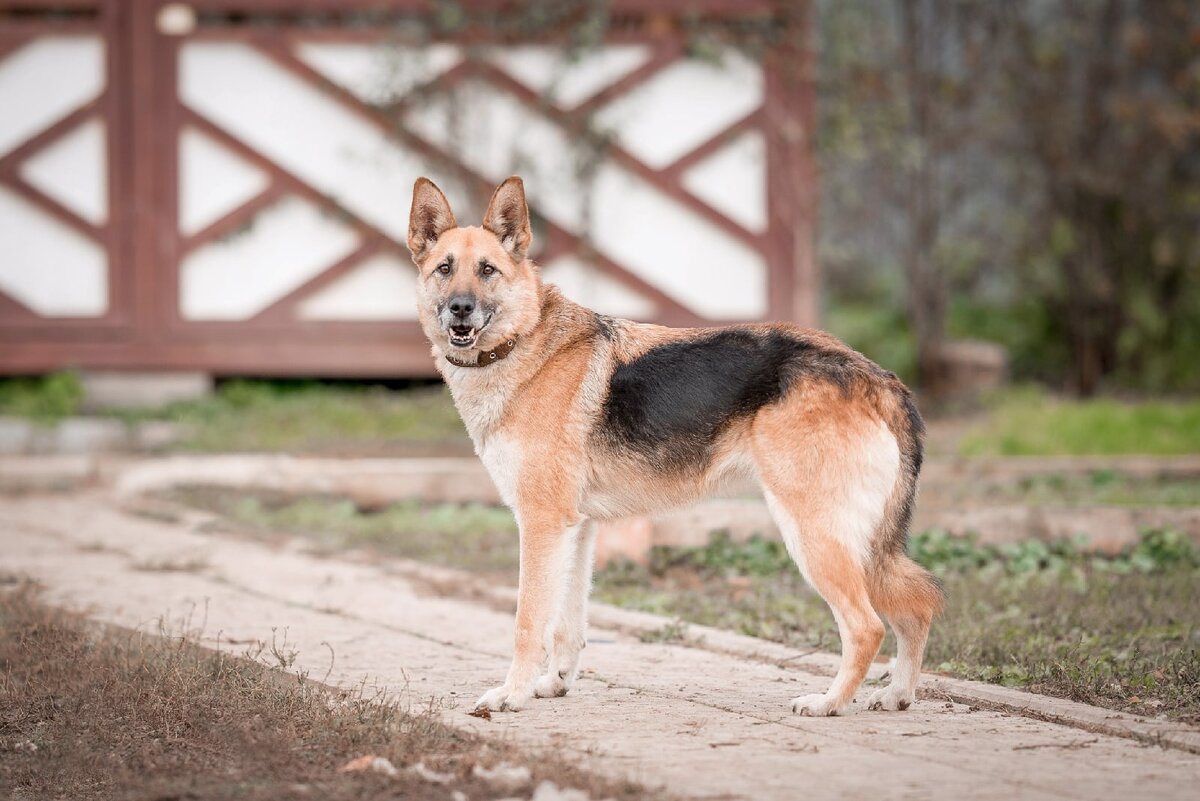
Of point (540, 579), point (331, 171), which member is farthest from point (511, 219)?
point (331, 171)

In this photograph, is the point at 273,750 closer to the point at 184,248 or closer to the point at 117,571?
the point at 117,571

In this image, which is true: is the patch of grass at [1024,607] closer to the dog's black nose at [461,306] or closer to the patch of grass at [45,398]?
the dog's black nose at [461,306]

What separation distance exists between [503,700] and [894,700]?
1433 mm

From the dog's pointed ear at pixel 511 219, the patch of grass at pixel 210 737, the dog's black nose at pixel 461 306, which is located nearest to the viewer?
the patch of grass at pixel 210 737

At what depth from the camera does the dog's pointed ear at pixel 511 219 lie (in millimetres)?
5844

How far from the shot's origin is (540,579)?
5.52 metres

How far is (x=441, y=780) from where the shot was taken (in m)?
4.32

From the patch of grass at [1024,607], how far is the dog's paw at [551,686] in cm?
133

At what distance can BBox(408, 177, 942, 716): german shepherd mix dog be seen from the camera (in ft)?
17.2

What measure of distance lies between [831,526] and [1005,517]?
374 centimetres

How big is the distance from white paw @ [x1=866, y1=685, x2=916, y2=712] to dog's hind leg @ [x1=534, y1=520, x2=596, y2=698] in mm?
1165

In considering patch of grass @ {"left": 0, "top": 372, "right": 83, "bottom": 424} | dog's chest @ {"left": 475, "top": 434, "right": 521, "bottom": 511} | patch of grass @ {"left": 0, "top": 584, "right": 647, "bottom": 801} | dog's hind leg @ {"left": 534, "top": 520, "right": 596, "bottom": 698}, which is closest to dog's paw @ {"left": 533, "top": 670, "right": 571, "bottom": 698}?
dog's hind leg @ {"left": 534, "top": 520, "right": 596, "bottom": 698}

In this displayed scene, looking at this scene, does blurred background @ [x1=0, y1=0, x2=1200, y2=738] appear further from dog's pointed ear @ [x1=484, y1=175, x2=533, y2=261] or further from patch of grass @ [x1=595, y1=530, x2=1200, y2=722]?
dog's pointed ear @ [x1=484, y1=175, x2=533, y2=261]

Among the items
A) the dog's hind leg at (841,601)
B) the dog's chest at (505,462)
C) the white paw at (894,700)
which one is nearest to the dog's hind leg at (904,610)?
the white paw at (894,700)
